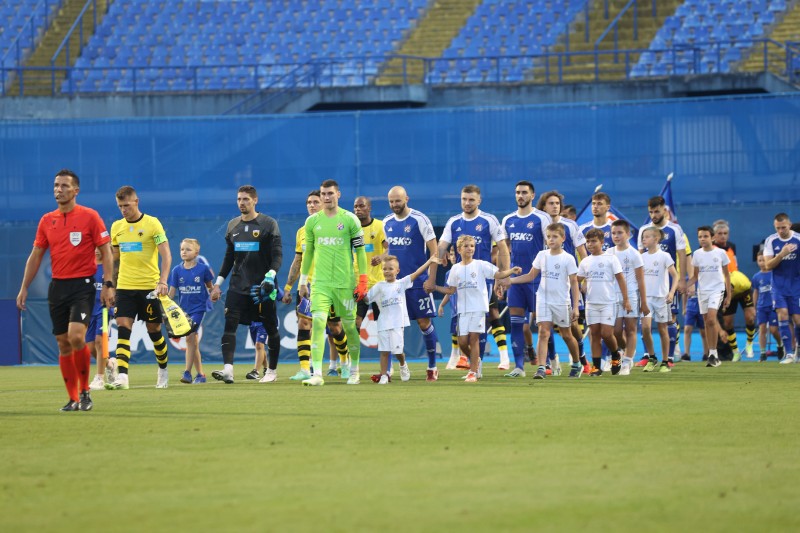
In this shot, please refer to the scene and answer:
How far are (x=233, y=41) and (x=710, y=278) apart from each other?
77.8 ft

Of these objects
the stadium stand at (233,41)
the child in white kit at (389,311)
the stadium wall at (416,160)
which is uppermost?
the stadium stand at (233,41)

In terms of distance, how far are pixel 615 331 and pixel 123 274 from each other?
6.36 meters

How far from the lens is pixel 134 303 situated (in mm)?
14766

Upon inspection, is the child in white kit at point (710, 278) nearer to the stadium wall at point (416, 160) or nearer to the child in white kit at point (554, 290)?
the child in white kit at point (554, 290)

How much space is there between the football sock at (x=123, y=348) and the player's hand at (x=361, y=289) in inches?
103

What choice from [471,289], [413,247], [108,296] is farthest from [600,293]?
[108,296]

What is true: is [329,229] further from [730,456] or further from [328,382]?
[730,456]

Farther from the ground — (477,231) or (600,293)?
(477,231)

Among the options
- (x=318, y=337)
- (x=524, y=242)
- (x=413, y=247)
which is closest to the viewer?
(x=318, y=337)

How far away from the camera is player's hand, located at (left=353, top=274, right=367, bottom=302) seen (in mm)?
14547

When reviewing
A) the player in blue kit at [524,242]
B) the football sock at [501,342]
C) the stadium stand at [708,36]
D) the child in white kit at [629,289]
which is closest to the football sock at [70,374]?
the player in blue kit at [524,242]

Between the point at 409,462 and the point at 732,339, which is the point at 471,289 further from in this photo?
the point at 732,339

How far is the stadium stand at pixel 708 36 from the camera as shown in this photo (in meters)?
33.7

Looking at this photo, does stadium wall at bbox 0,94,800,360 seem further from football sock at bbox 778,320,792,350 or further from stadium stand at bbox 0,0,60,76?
stadium stand at bbox 0,0,60,76
